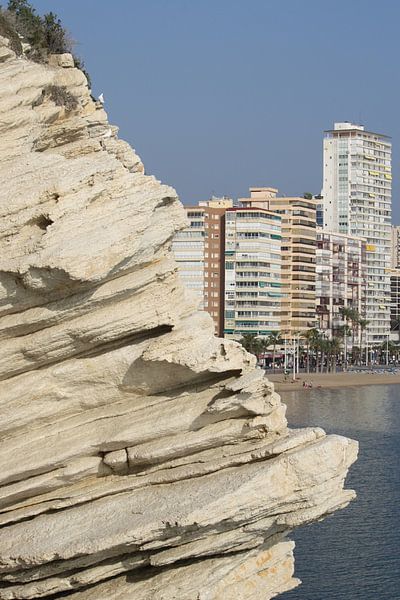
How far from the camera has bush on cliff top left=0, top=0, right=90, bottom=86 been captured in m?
23.4

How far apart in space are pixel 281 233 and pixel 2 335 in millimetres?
146605

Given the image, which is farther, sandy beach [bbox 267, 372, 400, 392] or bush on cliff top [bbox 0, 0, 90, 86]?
sandy beach [bbox 267, 372, 400, 392]

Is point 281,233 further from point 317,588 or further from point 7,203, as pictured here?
point 7,203

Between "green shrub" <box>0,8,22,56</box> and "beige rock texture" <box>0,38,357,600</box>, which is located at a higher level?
"green shrub" <box>0,8,22,56</box>

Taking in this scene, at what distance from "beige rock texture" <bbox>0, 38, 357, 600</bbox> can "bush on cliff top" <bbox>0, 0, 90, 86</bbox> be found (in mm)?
4581

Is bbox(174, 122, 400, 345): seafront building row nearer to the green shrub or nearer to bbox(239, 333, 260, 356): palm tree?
bbox(239, 333, 260, 356): palm tree

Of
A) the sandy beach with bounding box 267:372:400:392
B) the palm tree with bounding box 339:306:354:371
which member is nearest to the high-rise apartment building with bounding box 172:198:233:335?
the sandy beach with bounding box 267:372:400:392

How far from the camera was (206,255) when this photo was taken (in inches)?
6166

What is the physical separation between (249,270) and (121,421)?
138 meters

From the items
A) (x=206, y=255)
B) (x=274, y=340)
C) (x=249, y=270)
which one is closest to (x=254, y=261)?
(x=249, y=270)

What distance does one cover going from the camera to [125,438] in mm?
18141

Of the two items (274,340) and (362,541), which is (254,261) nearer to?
(274,340)

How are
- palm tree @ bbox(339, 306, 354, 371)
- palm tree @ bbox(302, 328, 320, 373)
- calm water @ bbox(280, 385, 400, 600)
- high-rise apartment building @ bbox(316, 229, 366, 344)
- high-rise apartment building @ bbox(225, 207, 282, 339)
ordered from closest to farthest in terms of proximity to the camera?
1. calm water @ bbox(280, 385, 400, 600)
2. high-rise apartment building @ bbox(225, 207, 282, 339)
3. palm tree @ bbox(302, 328, 320, 373)
4. palm tree @ bbox(339, 306, 354, 371)
5. high-rise apartment building @ bbox(316, 229, 366, 344)

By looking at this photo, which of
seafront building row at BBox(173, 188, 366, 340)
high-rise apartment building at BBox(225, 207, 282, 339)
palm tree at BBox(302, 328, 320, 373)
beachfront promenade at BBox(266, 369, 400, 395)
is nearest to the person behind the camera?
beachfront promenade at BBox(266, 369, 400, 395)
